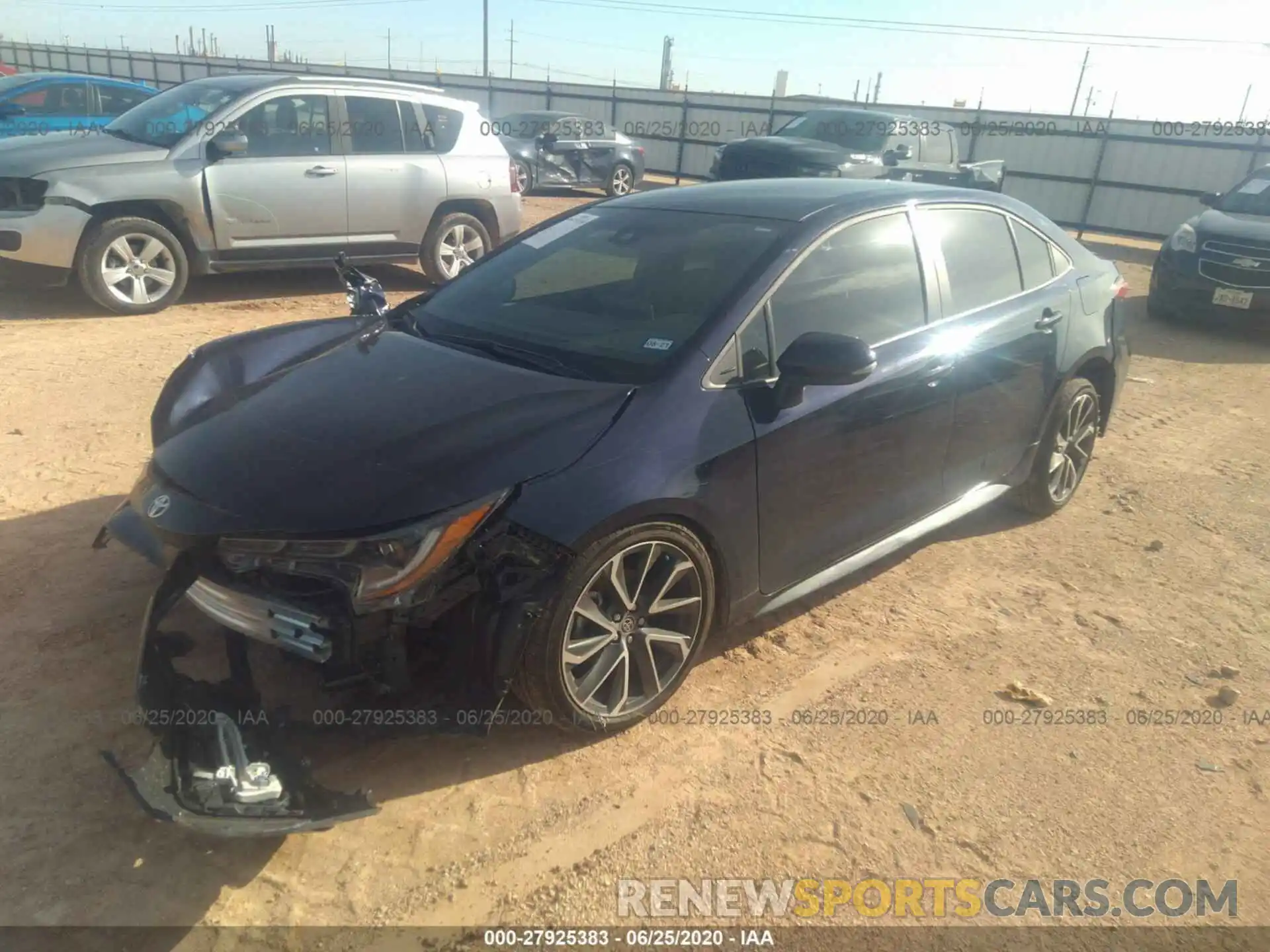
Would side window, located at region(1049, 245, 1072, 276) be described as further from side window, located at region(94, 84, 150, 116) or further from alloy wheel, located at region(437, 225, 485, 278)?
side window, located at region(94, 84, 150, 116)

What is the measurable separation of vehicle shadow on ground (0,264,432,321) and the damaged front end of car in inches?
225

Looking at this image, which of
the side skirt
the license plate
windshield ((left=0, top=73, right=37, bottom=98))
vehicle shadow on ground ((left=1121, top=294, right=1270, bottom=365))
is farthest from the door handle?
windshield ((left=0, top=73, right=37, bottom=98))

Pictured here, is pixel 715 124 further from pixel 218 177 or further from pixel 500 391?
pixel 500 391

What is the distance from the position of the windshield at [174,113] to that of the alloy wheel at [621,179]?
10761 mm

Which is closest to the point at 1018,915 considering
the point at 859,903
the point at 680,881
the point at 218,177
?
the point at 859,903

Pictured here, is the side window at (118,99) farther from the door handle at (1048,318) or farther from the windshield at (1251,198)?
the windshield at (1251,198)

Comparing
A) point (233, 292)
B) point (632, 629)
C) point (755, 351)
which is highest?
point (755, 351)

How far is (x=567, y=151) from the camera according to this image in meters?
17.4

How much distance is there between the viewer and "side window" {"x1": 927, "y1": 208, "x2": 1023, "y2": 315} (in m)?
3.98

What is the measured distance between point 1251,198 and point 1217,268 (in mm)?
1776

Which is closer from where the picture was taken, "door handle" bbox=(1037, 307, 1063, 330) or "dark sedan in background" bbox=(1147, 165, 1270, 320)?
"door handle" bbox=(1037, 307, 1063, 330)

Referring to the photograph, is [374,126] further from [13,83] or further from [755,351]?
[13,83]

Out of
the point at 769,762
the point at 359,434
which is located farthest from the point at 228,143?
the point at 769,762

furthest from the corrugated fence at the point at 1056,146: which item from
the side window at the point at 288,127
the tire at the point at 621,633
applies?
the tire at the point at 621,633
